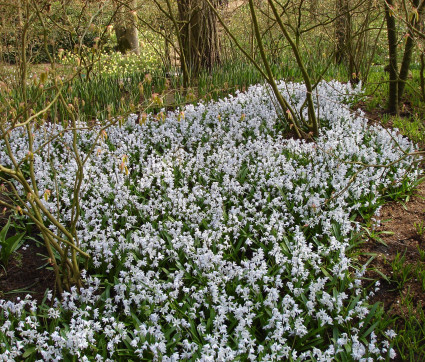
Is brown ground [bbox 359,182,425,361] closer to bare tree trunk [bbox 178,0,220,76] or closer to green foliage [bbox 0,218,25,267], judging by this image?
green foliage [bbox 0,218,25,267]

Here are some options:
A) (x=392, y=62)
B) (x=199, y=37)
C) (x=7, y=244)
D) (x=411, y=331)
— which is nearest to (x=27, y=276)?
(x=7, y=244)

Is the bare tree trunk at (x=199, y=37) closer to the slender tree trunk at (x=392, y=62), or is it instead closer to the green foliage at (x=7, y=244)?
the slender tree trunk at (x=392, y=62)

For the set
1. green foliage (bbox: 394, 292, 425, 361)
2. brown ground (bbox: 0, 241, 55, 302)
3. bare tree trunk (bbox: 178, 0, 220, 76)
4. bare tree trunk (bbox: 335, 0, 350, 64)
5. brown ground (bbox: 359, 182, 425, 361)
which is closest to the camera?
green foliage (bbox: 394, 292, 425, 361)

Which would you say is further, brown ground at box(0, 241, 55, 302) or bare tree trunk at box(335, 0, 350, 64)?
bare tree trunk at box(335, 0, 350, 64)

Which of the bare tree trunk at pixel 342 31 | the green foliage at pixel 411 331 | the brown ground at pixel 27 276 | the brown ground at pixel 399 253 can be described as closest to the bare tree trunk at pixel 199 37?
the bare tree trunk at pixel 342 31

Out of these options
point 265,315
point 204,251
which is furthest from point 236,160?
point 265,315

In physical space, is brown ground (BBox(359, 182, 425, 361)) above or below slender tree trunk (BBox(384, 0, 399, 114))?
below

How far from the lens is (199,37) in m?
7.76

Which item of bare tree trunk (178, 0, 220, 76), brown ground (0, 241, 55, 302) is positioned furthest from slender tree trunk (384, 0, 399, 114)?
brown ground (0, 241, 55, 302)

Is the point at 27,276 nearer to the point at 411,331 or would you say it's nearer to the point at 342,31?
the point at 411,331

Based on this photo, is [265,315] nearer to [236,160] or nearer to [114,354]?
[114,354]

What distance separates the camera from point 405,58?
5.73 meters

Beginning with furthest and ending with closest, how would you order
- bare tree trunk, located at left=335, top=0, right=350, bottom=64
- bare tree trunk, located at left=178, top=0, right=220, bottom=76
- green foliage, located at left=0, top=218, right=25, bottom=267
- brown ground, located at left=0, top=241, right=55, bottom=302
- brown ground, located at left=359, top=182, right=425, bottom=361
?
bare tree trunk, located at left=178, top=0, right=220, bottom=76 → bare tree trunk, located at left=335, top=0, right=350, bottom=64 → green foliage, located at left=0, top=218, right=25, bottom=267 → brown ground, located at left=0, top=241, right=55, bottom=302 → brown ground, located at left=359, top=182, right=425, bottom=361

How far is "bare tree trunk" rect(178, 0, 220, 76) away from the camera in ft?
25.0
